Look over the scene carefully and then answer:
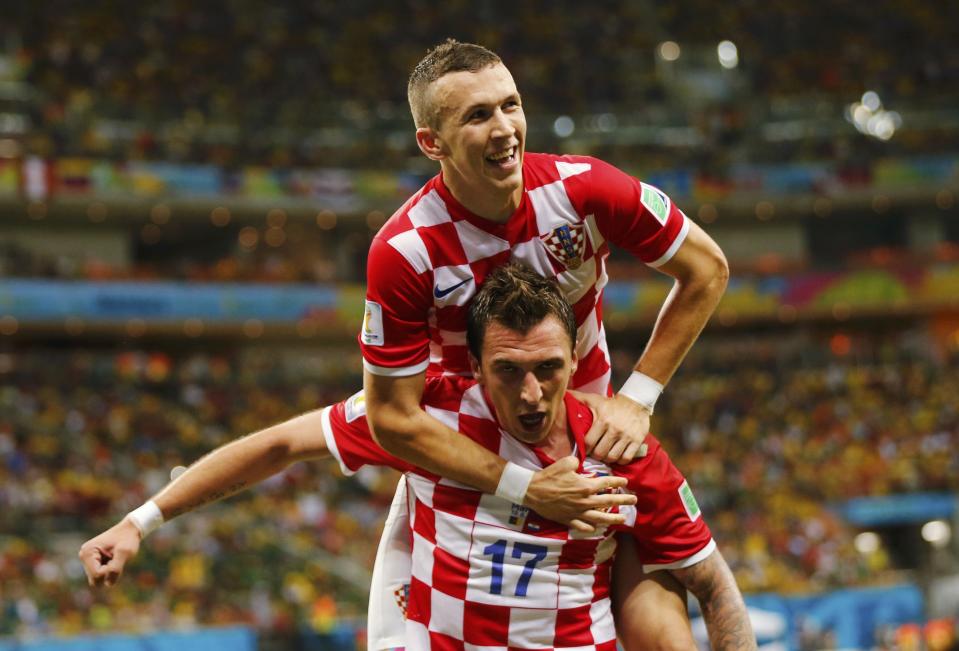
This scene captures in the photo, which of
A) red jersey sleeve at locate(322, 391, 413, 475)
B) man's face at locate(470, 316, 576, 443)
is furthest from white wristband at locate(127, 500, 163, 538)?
man's face at locate(470, 316, 576, 443)

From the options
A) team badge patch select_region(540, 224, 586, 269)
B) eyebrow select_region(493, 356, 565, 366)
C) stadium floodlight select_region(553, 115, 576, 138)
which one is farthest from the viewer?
stadium floodlight select_region(553, 115, 576, 138)

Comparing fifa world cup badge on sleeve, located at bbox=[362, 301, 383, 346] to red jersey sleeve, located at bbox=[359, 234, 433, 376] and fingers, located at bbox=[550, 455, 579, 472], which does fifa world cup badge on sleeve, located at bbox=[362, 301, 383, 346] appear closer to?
red jersey sleeve, located at bbox=[359, 234, 433, 376]

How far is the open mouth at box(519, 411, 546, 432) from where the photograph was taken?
3641 mm

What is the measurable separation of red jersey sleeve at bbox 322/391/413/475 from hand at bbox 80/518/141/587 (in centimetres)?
73

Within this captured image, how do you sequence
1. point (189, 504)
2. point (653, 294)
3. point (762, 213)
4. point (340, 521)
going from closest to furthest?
1. point (189, 504)
2. point (340, 521)
3. point (653, 294)
4. point (762, 213)

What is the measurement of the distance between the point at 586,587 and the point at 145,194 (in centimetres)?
2485

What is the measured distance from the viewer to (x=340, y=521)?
772 inches

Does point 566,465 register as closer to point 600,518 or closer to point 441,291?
point 600,518

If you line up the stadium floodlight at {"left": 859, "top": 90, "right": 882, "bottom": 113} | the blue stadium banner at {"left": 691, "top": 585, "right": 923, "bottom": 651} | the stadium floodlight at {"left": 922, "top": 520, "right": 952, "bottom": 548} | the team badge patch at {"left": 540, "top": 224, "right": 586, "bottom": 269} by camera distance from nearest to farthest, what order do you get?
the team badge patch at {"left": 540, "top": 224, "right": 586, "bottom": 269} → the blue stadium banner at {"left": 691, "top": 585, "right": 923, "bottom": 651} → the stadium floodlight at {"left": 922, "top": 520, "right": 952, "bottom": 548} → the stadium floodlight at {"left": 859, "top": 90, "right": 882, "bottom": 113}

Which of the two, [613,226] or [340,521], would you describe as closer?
[613,226]

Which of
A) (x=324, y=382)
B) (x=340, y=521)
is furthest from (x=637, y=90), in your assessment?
(x=340, y=521)

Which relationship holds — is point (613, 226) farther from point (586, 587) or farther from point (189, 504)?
point (189, 504)

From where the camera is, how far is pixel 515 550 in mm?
3664

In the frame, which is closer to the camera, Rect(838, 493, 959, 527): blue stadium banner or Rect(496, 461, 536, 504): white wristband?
Rect(496, 461, 536, 504): white wristband
